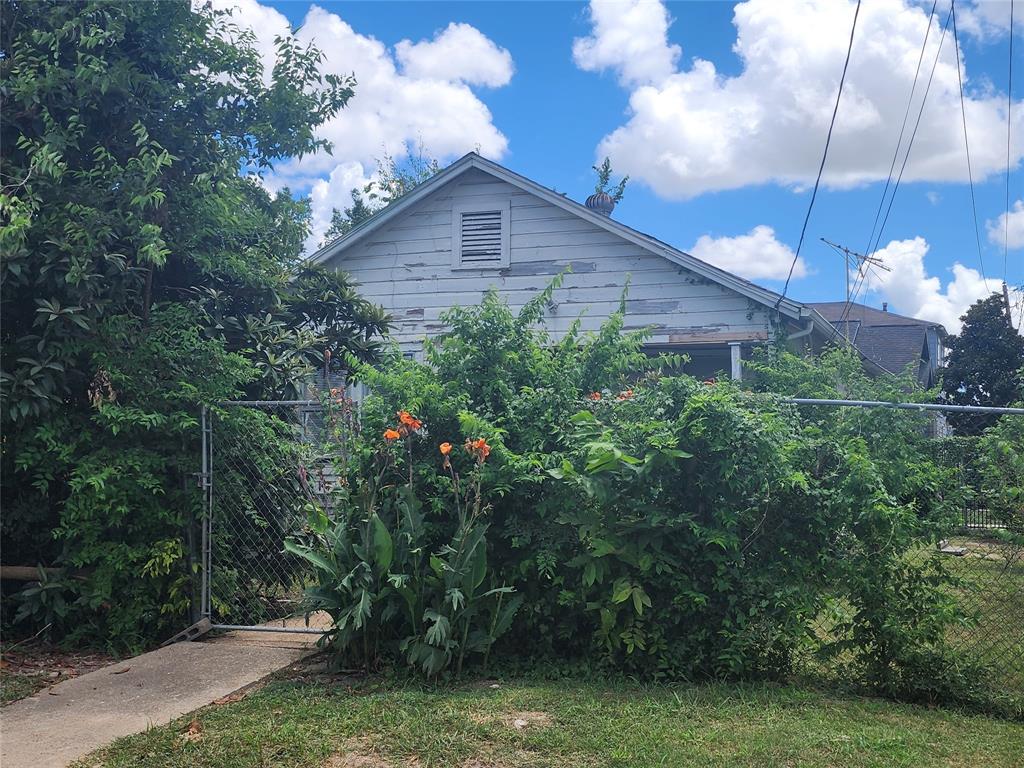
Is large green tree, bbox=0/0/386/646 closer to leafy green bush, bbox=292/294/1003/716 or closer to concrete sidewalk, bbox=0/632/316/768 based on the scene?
concrete sidewalk, bbox=0/632/316/768

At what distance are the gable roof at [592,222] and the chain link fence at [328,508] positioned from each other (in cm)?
455

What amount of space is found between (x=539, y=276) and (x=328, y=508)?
6.12 meters

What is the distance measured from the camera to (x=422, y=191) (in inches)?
460

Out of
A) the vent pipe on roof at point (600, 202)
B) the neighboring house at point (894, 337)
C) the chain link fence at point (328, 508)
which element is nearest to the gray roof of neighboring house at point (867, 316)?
the neighboring house at point (894, 337)

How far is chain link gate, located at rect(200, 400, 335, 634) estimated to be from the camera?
584 cm

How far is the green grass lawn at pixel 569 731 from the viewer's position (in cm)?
352

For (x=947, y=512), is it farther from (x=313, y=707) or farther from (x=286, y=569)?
(x=286, y=569)

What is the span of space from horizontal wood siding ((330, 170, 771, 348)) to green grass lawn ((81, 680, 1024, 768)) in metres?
6.56

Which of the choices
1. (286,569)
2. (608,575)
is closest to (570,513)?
(608,575)

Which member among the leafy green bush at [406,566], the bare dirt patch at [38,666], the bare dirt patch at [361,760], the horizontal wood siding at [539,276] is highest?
the horizontal wood siding at [539,276]

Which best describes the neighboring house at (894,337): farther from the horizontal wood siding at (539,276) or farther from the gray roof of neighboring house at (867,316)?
the horizontal wood siding at (539,276)

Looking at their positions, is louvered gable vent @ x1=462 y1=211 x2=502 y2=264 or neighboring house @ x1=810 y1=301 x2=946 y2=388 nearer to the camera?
louvered gable vent @ x1=462 y1=211 x2=502 y2=264

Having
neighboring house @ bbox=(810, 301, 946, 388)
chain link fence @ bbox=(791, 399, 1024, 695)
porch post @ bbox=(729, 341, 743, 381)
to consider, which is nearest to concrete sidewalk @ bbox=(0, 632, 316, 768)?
chain link fence @ bbox=(791, 399, 1024, 695)

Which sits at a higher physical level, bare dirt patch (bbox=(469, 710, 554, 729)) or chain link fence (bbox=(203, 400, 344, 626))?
chain link fence (bbox=(203, 400, 344, 626))
